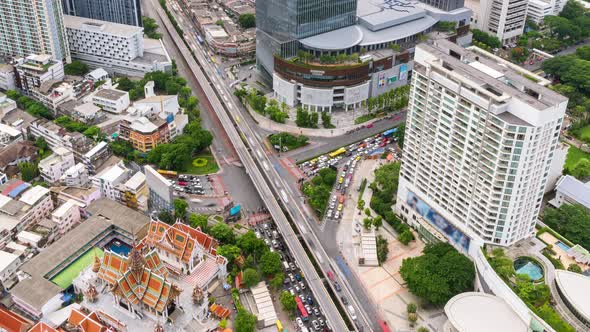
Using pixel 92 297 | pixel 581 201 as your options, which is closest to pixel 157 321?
pixel 92 297

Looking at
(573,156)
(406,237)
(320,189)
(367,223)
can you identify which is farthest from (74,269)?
(573,156)

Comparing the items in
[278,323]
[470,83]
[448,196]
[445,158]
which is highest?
[470,83]

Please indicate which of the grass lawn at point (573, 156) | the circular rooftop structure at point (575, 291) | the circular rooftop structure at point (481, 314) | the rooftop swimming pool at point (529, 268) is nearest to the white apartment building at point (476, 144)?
the rooftop swimming pool at point (529, 268)

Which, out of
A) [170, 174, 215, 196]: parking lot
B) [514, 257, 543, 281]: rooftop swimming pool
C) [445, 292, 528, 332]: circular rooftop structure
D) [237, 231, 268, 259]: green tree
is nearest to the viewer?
[445, 292, 528, 332]: circular rooftop structure

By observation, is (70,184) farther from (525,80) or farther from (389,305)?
(525,80)

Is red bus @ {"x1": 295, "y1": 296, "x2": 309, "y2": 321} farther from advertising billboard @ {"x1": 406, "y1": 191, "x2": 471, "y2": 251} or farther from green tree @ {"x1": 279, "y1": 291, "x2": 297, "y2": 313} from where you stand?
advertising billboard @ {"x1": 406, "y1": 191, "x2": 471, "y2": 251}

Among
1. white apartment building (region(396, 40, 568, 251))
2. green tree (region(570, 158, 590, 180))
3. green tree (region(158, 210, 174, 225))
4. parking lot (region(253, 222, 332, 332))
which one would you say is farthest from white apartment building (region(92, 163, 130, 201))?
green tree (region(570, 158, 590, 180))
